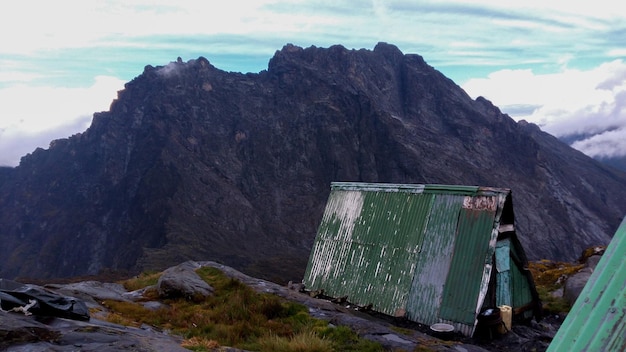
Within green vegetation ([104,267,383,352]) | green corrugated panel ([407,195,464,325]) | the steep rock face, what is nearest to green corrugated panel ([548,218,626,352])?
green vegetation ([104,267,383,352])

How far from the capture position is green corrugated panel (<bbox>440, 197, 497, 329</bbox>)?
15.8m

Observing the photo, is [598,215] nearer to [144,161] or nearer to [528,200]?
[528,200]

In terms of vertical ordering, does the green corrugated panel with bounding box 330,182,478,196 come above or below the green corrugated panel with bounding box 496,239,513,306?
above

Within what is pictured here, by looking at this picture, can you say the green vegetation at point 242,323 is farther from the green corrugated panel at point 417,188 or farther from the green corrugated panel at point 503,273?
the green corrugated panel at point 503,273

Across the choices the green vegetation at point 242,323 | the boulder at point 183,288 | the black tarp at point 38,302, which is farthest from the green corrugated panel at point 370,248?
the black tarp at point 38,302

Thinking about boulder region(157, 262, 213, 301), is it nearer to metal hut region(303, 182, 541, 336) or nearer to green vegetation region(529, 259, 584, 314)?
metal hut region(303, 182, 541, 336)

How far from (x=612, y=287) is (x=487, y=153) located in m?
190

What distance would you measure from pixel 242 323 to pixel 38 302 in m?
4.81

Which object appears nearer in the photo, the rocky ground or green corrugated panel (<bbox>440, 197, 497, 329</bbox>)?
the rocky ground

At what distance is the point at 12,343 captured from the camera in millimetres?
7668

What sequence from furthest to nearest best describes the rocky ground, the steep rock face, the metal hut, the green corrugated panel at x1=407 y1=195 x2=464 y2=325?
the steep rock face < the green corrugated panel at x1=407 y1=195 x2=464 y2=325 < the metal hut < the rocky ground

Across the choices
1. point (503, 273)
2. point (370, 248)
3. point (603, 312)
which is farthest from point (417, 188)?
point (603, 312)

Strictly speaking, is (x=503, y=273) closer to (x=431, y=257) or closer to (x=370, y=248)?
(x=431, y=257)

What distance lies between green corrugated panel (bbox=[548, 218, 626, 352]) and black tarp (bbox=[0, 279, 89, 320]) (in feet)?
31.3
